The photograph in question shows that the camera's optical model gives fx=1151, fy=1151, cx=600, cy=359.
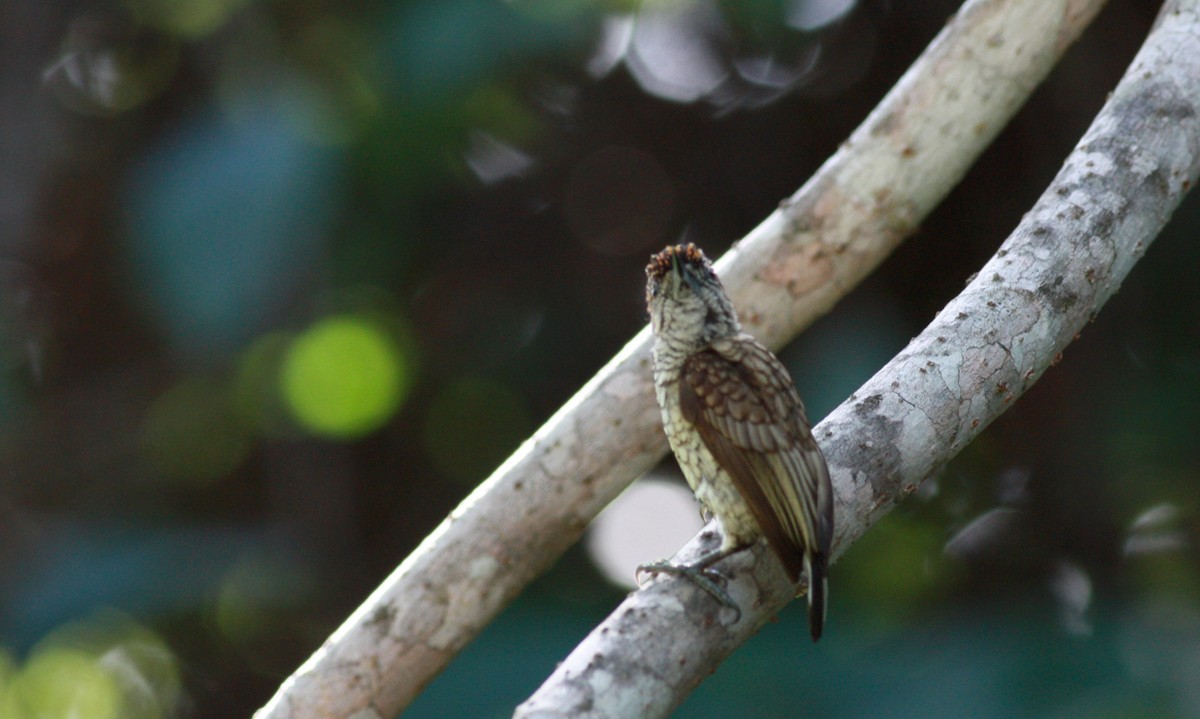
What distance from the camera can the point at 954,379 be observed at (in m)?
2.02

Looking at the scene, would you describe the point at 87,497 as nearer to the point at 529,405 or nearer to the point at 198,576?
the point at 198,576

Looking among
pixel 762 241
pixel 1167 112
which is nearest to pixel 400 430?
pixel 762 241

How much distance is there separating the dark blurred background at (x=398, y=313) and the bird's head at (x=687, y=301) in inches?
47.3

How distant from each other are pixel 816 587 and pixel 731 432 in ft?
1.04

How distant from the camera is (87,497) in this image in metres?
4.18

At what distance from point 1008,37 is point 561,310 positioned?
1.89 m

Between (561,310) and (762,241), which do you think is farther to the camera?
(561,310)

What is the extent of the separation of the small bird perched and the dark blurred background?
4.06 feet

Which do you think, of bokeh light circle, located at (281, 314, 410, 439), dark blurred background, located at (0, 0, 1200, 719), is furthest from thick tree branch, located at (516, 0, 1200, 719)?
bokeh light circle, located at (281, 314, 410, 439)

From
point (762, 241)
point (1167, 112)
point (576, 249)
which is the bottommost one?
point (1167, 112)

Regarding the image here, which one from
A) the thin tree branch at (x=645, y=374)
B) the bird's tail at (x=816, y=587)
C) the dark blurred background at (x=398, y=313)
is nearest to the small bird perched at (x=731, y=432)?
the bird's tail at (x=816, y=587)

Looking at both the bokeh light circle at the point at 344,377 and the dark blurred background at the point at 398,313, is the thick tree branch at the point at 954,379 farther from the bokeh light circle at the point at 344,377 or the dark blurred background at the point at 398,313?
the bokeh light circle at the point at 344,377

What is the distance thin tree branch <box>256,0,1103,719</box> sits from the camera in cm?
258

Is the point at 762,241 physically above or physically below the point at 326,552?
below
